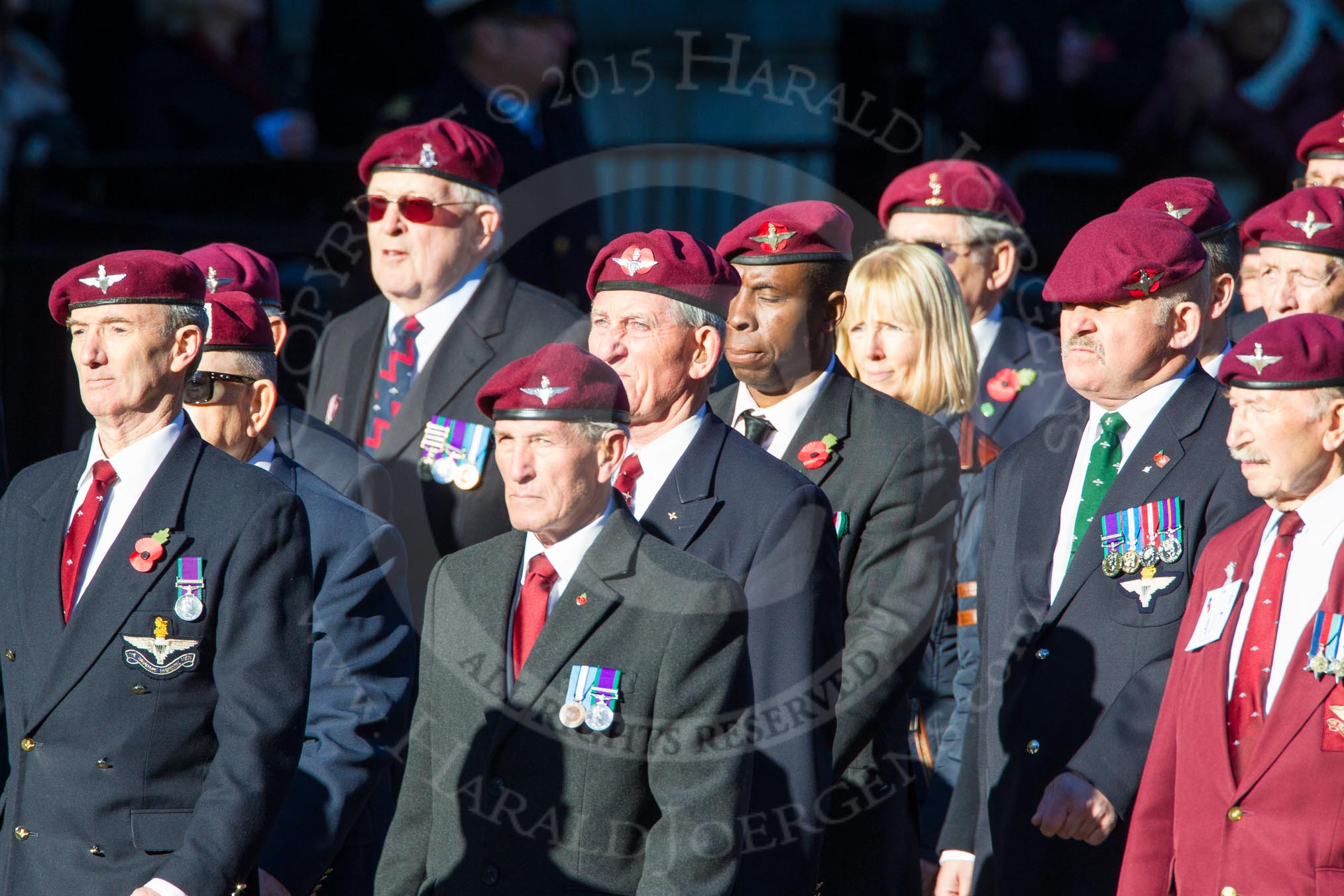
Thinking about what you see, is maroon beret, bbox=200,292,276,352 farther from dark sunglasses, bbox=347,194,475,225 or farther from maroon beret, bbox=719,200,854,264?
maroon beret, bbox=719,200,854,264

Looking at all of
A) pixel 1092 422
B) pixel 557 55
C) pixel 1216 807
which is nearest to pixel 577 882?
pixel 1216 807

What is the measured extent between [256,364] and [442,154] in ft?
4.08

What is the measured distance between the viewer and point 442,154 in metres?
6.05

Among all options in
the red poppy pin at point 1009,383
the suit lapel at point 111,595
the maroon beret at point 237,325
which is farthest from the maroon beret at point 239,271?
the red poppy pin at point 1009,383

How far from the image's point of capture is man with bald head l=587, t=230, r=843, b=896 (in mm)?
4211

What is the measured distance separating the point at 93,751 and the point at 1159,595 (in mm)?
→ 2385

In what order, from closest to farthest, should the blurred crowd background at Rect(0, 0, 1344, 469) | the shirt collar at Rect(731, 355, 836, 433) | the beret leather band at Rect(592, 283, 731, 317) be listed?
the beret leather band at Rect(592, 283, 731, 317) < the shirt collar at Rect(731, 355, 836, 433) < the blurred crowd background at Rect(0, 0, 1344, 469)

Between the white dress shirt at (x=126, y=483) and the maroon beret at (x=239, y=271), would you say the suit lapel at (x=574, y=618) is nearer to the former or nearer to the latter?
the white dress shirt at (x=126, y=483)

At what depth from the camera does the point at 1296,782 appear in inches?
150

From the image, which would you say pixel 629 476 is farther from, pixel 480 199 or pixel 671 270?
Answer: pixel 480 199

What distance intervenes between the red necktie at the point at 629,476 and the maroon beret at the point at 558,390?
0.49 meters

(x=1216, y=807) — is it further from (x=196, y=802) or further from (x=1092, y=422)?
(x=196, y=802)

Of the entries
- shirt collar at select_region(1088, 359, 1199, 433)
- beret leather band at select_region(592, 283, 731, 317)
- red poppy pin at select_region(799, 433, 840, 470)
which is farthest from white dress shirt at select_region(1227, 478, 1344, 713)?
beret leather band at select_region(592, 283, 731, 317)

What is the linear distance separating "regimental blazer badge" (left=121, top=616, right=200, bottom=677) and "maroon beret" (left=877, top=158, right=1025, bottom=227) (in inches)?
131
